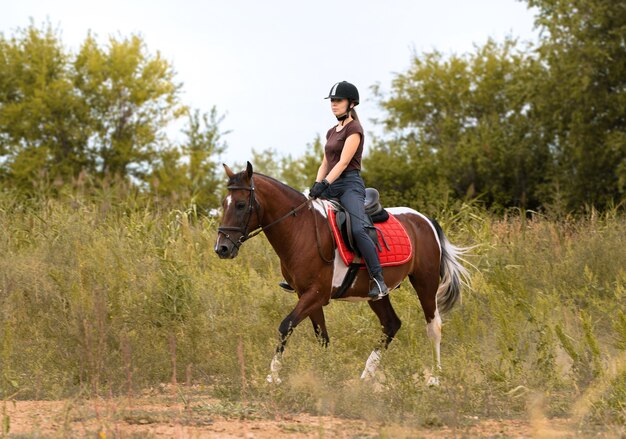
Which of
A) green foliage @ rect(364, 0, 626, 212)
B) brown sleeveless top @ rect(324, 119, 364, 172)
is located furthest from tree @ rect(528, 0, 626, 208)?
brown sleeveless top @ rect(324, 119, 364, 172)

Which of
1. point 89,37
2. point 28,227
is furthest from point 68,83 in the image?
point 28,227

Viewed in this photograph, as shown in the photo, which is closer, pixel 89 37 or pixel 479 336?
pixel 479 336

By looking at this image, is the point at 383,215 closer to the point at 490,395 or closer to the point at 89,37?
the point at 490,395

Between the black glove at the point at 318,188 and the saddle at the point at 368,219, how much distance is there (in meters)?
0.36

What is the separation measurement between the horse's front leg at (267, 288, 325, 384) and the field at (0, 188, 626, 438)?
0.16 m

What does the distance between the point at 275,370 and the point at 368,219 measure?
80.8 inches

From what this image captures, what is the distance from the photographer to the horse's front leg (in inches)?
316

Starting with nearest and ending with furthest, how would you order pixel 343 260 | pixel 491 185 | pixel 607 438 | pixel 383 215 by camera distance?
pixel 607 438 < pixel 343 260 < pixel 383 215 < pixel 491 185

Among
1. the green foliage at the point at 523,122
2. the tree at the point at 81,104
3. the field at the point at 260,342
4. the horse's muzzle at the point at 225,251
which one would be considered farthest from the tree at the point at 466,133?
the horse's muzzle at the point at 225,251

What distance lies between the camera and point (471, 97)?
174 ft

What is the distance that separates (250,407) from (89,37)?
154 ft

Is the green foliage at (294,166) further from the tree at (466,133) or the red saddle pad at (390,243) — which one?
the red saddle pad at (390,243)

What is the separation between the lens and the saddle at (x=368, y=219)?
29.7 feet

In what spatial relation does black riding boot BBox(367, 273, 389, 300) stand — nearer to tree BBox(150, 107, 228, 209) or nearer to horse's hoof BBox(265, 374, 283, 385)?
horse's hoof BBox(265, 374, 283, 385)
